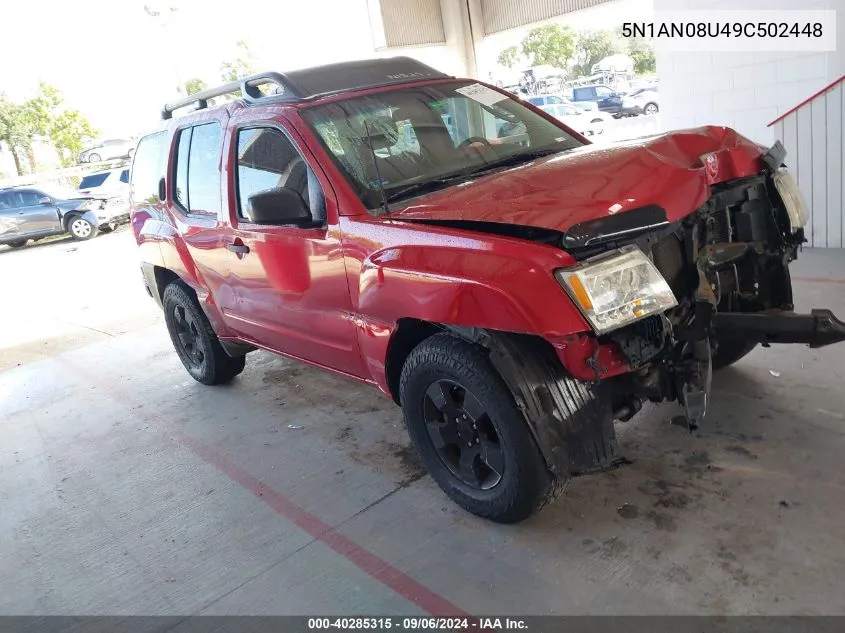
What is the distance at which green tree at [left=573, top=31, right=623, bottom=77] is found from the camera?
110 feet

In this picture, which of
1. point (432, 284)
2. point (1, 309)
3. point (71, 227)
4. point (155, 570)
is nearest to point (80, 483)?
point (155, 570)

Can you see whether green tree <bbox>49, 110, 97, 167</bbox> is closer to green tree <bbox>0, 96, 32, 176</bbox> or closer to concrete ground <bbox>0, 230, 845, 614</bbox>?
green tree <bbox>0, 96, 32, 176</bbox>

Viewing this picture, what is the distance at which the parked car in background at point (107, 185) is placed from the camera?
55.6 feet

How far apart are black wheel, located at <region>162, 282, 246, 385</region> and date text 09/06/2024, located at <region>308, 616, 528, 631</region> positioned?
2646 millimetres

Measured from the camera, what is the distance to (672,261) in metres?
2.56

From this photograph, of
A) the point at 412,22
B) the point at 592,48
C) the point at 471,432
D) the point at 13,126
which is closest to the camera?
the point at 471,432

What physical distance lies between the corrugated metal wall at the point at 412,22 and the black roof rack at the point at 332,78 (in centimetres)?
843

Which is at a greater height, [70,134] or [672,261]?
[70,134]

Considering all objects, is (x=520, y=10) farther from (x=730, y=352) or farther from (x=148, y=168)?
(x=730, y=352)

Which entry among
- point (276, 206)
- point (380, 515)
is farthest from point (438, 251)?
point (380, 515)

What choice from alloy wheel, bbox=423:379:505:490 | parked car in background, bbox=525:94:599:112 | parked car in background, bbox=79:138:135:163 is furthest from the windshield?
parked car in background, bbox=79:138:135:163

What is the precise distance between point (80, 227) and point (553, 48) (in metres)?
24.3

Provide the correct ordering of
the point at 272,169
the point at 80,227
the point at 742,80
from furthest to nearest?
the point at 80,227 → the point at 742,80 → the point at 272,169

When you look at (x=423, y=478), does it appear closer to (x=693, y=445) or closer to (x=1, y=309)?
(x=693, y=445)
